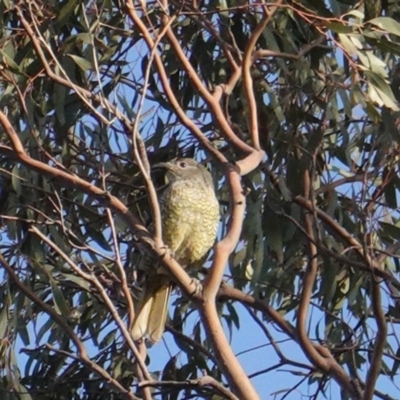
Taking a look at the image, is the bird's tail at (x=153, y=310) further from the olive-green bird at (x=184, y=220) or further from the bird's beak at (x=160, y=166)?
the bird's beak at (x=160, y=166)

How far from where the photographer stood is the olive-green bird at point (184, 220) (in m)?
4.48

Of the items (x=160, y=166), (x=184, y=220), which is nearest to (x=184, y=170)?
(x=160, y=166)

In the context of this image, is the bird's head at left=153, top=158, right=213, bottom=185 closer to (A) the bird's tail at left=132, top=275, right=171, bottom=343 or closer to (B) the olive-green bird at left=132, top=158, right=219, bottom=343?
(B) the olive-green bird at left=132, top=158, right=219, bottom=343

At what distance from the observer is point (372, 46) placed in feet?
11.7

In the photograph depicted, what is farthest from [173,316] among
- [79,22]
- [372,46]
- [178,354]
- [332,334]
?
[372,46]

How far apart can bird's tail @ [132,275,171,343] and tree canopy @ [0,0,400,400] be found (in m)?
0.08

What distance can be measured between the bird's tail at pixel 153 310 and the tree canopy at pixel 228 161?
0.28ft

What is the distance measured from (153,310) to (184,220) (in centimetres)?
44

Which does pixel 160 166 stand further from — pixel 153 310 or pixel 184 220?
pixel 153 310

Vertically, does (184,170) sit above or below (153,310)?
above

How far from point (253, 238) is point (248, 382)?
1.30 meters

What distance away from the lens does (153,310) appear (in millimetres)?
4363

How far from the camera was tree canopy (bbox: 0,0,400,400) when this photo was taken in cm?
356

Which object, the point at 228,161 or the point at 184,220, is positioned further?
the point at 184,220
